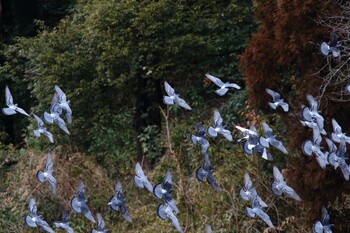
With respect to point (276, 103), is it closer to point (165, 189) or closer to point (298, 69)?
point (165, 189)

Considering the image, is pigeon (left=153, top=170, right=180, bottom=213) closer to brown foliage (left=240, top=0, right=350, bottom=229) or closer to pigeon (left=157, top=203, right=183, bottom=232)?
pigeon (left=157, top=203, right=183, bottom=232)

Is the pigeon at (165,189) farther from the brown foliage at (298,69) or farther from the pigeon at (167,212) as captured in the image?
the brown foliage at (298,69)

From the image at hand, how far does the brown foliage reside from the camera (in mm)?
8320

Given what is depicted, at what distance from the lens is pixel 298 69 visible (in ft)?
29.0

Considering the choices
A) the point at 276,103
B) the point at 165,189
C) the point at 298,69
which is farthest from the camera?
the point at 298,69

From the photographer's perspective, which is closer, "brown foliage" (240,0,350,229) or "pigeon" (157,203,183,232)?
"pigeon" (157,203,183,232)

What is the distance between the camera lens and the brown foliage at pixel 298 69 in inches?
328

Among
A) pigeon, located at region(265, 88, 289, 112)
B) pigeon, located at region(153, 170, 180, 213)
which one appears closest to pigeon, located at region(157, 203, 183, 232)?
pigeon, located at region(153, 170, 180, 213)

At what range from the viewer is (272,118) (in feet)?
34.5

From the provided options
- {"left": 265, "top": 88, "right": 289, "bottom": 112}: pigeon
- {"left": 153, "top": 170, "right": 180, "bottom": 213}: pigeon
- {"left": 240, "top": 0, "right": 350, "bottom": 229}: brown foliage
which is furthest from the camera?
{"left": 240, "top": 0, "right": 350, "bottom": 229}: brown foliage

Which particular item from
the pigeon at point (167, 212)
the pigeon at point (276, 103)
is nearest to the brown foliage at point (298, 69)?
the pigeon at point (276, 103)

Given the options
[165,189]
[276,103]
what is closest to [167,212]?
[165,189]

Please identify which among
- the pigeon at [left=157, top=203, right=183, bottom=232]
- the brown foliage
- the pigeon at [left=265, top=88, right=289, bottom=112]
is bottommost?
the brown foliage

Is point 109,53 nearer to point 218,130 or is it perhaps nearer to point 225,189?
point 225,189
